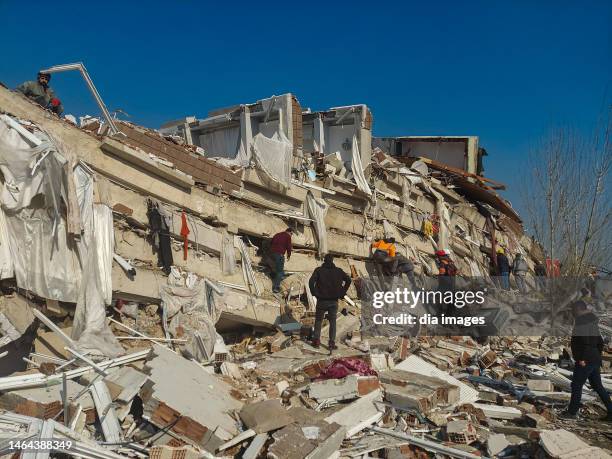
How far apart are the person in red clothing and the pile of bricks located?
128cm

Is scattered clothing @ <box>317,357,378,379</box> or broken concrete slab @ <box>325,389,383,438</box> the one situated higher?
scattered clothing @ <box>317,357,378,379</box>

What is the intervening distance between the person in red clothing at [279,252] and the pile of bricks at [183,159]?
1280 millimetres

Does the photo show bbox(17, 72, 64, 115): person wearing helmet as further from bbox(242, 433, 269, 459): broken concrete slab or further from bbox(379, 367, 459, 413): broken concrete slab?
bbox(379, 367, 459, 413): broken concrete slab

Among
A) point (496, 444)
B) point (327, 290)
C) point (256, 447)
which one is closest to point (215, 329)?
point (327, 290)

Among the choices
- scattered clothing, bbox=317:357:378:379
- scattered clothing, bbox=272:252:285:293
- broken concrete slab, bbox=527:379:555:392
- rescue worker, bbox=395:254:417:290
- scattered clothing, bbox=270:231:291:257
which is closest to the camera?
scattered clothing, bbox=317:357:378:379

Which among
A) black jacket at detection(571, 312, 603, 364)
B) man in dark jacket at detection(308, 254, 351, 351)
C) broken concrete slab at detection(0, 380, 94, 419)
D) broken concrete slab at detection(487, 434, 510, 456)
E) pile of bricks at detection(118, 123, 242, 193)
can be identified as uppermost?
pile of bricks at detection(118, 123, 242, 193)

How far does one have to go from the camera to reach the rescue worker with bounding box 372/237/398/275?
12.6 meters

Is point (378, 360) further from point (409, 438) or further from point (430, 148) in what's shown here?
point (430, 148)

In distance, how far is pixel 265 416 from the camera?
5.29 meters

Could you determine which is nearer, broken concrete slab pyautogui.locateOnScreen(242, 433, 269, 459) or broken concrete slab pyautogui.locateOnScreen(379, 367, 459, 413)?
broken concrete slab pyautogui.locateOnScreen(242, 433, 269, 459)

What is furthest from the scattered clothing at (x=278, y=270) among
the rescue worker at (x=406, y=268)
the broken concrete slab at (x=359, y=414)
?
the broken concrete slab at (x=359, y=414)

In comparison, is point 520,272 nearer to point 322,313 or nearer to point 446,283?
point 446,283

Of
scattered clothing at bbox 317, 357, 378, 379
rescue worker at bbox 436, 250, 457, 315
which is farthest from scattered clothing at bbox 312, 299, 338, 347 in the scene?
rescue worker at bbox 436, 250, 457, 315

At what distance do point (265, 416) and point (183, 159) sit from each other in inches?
225
